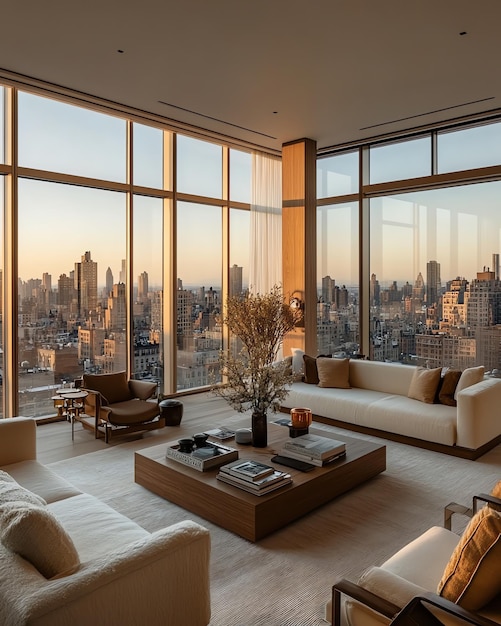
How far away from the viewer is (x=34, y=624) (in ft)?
4.89

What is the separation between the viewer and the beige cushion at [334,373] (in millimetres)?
5961

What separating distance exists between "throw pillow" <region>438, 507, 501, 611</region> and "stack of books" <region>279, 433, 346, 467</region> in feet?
6.28

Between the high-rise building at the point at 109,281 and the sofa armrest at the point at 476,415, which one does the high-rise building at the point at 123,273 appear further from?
the sofa armrest at the point at 476,415

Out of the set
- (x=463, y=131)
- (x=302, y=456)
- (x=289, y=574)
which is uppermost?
(x=463, y=131)

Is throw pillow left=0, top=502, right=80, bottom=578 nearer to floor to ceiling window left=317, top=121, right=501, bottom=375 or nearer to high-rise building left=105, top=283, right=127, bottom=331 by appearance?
high-rise building left=105, top=283, right=127, bottom=331

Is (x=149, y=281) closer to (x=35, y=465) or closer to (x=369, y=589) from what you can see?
(x=35, y=465)

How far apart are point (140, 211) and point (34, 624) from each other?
5.90m

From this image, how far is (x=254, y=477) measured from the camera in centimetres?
313

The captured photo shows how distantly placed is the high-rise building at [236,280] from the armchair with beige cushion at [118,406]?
110 inches

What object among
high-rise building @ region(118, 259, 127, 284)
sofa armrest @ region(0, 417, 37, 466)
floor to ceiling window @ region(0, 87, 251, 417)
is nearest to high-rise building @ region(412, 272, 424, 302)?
floor to ceiling window @ region(0, 87, 251, 417)

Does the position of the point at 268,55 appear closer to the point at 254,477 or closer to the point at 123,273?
the point at 123,273

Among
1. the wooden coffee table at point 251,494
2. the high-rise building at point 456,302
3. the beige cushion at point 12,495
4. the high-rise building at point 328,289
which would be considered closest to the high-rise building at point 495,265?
the high-rise building at point 456,302

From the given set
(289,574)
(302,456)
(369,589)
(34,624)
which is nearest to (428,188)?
(302,456)

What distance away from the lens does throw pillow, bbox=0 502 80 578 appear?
5.69 ft
